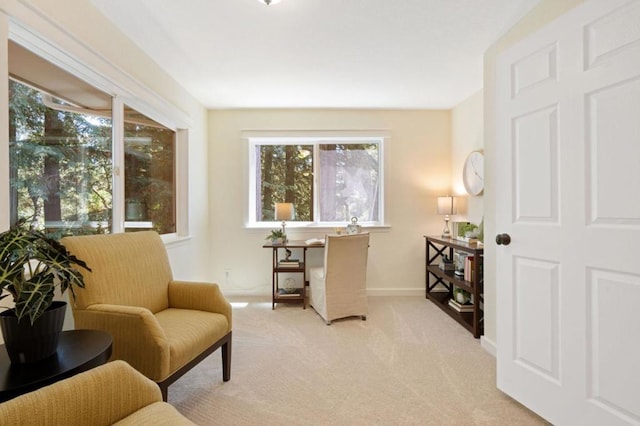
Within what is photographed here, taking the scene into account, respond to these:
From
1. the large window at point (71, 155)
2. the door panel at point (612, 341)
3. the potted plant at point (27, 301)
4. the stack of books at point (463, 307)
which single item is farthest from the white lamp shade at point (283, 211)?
the door panel at point (612, 341)

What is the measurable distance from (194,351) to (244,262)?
2.32 m

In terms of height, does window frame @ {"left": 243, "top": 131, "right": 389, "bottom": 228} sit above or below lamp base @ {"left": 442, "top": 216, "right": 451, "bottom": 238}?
above

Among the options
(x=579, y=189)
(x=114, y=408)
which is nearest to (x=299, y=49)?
(x=579, y=189)

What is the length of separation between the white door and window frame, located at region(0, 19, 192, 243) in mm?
2465

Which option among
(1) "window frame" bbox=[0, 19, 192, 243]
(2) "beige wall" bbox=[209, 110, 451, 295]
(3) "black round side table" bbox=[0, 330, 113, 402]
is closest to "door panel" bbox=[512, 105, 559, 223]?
(3) "black round side table" bbox=[0, 330, 113, 402]

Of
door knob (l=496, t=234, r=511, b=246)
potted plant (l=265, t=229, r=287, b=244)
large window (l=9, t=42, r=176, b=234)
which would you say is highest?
large window (l=9, t=42, r=176, b=234)

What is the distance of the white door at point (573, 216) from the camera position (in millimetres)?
1269

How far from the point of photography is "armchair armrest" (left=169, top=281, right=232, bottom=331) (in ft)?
6.49

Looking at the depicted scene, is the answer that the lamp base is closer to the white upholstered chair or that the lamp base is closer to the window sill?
the white upholstered chair

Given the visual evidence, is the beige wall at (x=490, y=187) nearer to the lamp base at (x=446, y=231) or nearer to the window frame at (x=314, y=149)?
the lamp base at (x=446, y=231)

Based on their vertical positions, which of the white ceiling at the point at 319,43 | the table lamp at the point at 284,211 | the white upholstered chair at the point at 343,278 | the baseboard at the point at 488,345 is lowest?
the baseboard at the point at 488,345

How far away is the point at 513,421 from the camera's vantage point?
1612 mm

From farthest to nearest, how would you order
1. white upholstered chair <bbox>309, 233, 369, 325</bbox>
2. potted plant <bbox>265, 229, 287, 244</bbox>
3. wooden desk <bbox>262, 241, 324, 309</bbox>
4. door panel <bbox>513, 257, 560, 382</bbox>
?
1. potted plant <bbox>265, 229, 287, 244</bbox>
2. wooden desk <bbox>262, 241, 324, 309</bbox>
3. white upholstered chair <bbox>309, 233, 369, 325</bbox>
4. door panel <bbox>513, 257, 560, 382</bbox>

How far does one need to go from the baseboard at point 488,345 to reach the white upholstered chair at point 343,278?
104 cm
